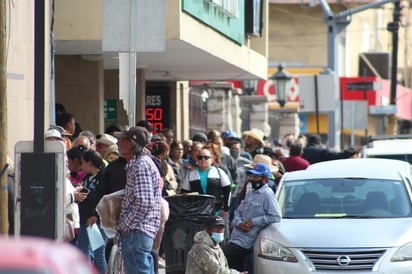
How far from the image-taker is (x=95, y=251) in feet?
42.4

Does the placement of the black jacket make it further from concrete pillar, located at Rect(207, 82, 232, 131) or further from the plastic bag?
concrete pillar, located at Rect(207, 82, 232, 131)

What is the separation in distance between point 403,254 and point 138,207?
2.95 metres

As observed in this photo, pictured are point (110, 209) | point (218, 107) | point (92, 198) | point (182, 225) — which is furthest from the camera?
point (218, 107)

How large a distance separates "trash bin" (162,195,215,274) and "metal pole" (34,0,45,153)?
4.76 metres

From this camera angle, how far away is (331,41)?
31984mm

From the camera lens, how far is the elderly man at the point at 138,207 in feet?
36.9

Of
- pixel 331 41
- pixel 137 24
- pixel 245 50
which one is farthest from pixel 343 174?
pixel 331 41

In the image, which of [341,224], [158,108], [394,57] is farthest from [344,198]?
[394,57]

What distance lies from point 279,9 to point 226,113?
26446mm

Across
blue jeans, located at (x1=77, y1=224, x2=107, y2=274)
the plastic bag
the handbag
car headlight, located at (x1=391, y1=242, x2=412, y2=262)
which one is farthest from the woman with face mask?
the handbag

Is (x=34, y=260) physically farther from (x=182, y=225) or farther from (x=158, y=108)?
(x=158, y=108)

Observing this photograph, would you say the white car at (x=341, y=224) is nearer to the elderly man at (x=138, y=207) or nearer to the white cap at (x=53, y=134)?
the elderly man at (x=138, y=207)

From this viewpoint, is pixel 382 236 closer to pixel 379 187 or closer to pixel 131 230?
pixel 379 187

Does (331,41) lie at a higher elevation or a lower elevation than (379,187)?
higher
